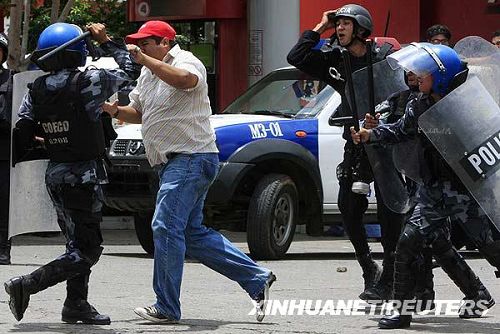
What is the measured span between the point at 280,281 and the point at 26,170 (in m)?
2.47

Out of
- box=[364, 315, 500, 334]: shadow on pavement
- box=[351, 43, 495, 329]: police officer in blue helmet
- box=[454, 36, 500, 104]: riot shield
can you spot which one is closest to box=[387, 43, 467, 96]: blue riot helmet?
box=[351, 43, 495, 329]: police officer in blue helmet

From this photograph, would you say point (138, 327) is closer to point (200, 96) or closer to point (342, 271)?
point (200, 96)

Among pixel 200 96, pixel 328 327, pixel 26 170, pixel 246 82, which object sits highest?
pixel 200 96

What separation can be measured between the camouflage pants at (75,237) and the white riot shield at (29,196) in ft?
2.71

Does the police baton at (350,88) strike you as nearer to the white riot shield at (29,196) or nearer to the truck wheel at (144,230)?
the white riot shield at (29,196)

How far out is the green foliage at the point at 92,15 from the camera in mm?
22641

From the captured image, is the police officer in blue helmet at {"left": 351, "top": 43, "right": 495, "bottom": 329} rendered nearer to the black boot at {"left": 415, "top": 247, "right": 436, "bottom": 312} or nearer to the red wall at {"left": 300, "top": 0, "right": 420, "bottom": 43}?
the black boot at {"left": 415, "top": 247, "right": 436, "bottom": 312}

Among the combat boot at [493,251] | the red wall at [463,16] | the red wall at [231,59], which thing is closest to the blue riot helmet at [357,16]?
the combat boot at [493,251]

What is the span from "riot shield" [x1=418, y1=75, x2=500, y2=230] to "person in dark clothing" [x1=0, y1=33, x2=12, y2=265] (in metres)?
4.60

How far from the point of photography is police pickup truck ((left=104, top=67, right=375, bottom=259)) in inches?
464

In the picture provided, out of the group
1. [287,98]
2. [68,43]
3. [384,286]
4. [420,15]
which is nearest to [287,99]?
[287,98]

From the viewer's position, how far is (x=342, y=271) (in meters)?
11.1

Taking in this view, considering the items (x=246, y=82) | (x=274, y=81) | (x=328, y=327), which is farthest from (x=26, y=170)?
(x=246, y=82)

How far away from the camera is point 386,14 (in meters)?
18.1
